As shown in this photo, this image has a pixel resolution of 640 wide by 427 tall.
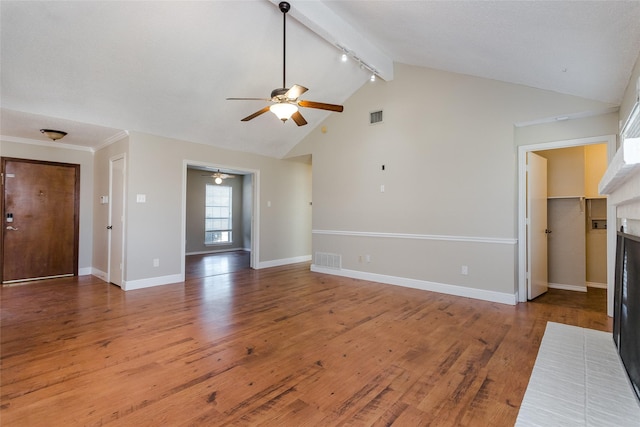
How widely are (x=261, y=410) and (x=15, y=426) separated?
4.51ft

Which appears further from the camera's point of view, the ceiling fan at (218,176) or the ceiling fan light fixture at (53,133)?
the ceiling fan at (218,176)

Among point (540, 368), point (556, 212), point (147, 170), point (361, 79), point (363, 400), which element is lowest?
point (363, 400)

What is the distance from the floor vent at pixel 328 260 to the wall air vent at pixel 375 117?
2603 millimetres

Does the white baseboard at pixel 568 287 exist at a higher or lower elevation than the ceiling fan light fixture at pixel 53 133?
lower

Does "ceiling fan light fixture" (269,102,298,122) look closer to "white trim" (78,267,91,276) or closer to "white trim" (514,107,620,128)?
"white trim" (514,107,620,128)

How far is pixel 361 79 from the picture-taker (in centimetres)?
561

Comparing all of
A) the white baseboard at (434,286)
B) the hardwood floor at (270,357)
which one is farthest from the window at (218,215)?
the hardwood floor at (270,357)

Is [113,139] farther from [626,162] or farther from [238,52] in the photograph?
[626,162]

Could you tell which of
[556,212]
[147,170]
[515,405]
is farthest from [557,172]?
[147,170]

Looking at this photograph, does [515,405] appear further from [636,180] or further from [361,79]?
[361,79]

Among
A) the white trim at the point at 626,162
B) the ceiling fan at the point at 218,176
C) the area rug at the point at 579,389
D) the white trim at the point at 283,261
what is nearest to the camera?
the white trim at the point at 626,162

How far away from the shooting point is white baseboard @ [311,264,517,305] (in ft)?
13.8

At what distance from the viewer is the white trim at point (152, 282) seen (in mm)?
4844

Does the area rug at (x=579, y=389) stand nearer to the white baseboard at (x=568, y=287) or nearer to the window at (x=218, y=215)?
the white baseboard at (x=568, y=287)
